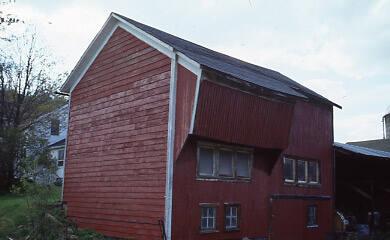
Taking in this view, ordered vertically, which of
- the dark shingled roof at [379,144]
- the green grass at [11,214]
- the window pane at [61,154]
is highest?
the dark shingled roof at [379,144]

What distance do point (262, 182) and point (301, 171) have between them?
317 centimetres

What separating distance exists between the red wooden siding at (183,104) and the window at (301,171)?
6.77m

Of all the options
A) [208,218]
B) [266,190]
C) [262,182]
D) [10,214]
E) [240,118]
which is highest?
[240,118]

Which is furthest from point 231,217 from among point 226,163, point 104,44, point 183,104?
point 104,44

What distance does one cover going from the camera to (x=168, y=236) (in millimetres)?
12977

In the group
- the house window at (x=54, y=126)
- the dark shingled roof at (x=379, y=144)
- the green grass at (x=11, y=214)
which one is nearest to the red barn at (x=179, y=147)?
the green grass at (x=11, y=214)

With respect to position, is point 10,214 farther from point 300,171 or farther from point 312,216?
point 312,216

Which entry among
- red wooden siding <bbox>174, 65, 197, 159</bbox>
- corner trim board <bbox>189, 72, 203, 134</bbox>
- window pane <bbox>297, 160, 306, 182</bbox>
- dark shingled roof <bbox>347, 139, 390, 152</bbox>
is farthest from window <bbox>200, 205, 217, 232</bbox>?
dark shingled roof <bbox>347, 139, 390, 152</bbox>

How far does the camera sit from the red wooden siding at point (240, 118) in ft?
43.0

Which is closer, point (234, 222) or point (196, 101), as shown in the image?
point (196, 101)

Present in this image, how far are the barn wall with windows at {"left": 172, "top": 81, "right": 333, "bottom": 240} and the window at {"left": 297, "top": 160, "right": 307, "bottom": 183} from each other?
0.26 meters

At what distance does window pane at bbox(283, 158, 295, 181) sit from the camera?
1747 cm

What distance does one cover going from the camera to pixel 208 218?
551 inches

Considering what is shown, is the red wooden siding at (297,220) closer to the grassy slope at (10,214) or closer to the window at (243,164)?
the window at (243,164)
